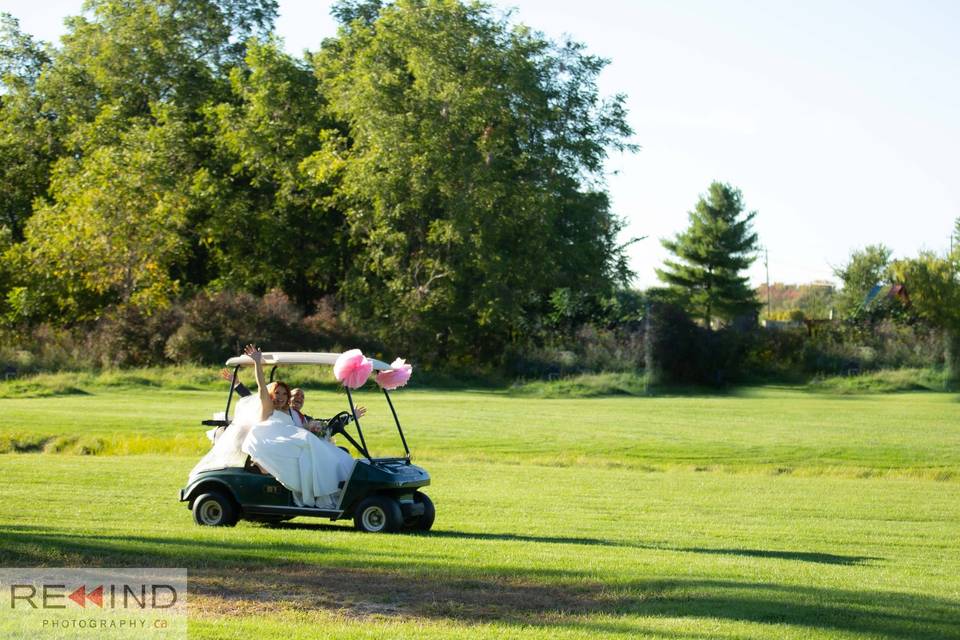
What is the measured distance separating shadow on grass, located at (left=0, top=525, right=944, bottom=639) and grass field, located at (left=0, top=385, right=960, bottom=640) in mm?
33

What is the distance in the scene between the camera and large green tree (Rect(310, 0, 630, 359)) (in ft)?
175

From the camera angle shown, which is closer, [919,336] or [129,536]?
[129,536]

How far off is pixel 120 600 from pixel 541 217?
149 ft

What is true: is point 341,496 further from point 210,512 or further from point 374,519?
point 210,512

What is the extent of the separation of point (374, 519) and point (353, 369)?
1.71m

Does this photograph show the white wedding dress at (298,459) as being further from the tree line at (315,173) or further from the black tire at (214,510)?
the tree line at (315,173)

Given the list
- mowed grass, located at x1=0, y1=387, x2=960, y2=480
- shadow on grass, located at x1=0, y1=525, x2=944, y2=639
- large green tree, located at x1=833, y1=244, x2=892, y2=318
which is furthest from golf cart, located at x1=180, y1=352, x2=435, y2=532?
large green tree, located at x1=833, y1=244, x2=892, y2=318

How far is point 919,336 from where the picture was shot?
192ft

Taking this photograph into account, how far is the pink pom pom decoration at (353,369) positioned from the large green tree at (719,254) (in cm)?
7763

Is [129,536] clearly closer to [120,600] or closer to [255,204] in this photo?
[120,600]

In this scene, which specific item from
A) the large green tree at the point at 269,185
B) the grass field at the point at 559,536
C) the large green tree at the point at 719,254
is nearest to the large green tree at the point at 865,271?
the large green tree at the point at 719,254

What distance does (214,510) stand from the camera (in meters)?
14.0

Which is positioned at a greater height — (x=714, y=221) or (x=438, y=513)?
(x=714, y=221)

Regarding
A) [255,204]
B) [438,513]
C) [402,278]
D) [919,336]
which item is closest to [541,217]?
[402,278]
